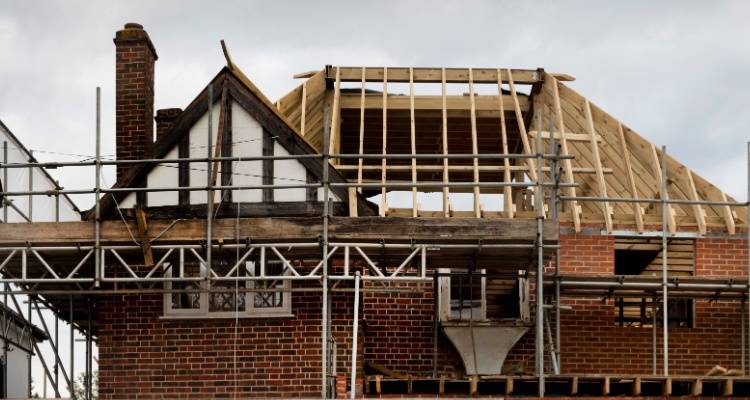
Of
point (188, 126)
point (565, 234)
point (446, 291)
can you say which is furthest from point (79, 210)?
point (565, 234)

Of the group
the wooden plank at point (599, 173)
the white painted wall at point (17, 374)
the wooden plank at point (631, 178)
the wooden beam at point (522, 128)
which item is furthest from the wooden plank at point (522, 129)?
the white painted wall at point (17, 374)

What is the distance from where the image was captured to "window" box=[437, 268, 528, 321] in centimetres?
2719

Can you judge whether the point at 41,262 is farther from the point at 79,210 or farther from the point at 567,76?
the point at 567,76

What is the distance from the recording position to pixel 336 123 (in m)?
30.2

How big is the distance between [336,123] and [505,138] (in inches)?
128

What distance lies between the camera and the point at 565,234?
28.0 meters

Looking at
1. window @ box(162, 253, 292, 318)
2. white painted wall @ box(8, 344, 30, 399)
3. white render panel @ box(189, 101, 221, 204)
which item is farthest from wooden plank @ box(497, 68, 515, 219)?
white painted wall @ box(8, 344, 30, 399)

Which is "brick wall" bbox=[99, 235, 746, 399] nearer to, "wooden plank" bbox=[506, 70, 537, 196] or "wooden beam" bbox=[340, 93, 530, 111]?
"wooden plank" bbox=[506, 70, 537, 196]

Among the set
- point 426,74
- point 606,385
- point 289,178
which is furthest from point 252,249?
point 426,74

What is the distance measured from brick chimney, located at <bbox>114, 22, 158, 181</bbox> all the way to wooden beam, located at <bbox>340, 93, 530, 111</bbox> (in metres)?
6.01

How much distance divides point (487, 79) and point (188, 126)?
29.1 ft

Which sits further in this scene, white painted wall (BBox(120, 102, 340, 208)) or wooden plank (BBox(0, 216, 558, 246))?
white painted wall (BBox(120, 102, 340, 208))

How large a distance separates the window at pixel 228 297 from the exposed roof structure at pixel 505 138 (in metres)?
3.15

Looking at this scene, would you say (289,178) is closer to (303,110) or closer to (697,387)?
(303,110)
